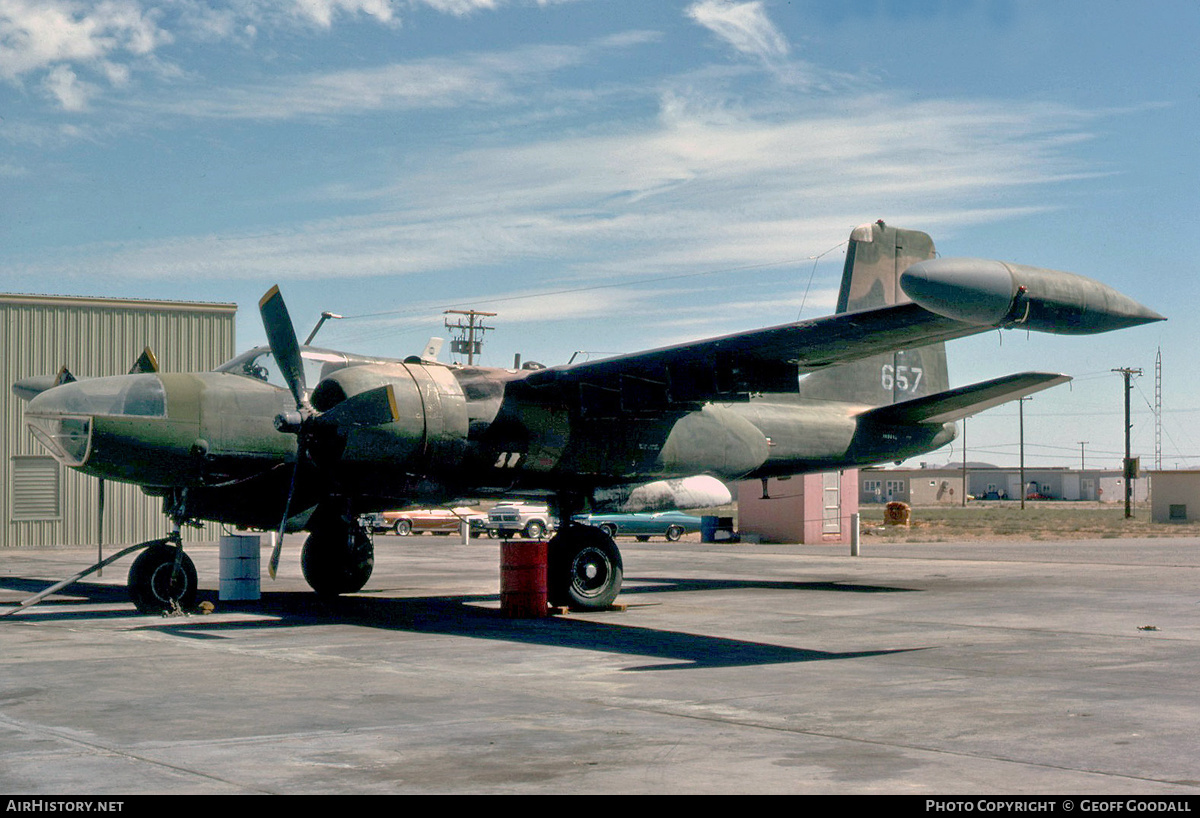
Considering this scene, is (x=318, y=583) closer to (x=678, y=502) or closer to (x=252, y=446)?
(x=252, y=446)

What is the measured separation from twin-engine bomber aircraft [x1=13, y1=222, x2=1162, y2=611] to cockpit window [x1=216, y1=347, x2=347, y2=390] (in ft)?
0.10

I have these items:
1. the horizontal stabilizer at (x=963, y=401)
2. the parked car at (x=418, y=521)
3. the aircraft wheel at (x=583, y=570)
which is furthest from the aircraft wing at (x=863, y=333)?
the parked car at (x=418, y=521)

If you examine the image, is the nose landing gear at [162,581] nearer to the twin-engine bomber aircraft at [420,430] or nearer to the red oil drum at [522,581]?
the twin-engine bomber aircraft at [420,430]

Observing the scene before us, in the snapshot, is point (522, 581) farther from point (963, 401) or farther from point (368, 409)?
point (963, 401)

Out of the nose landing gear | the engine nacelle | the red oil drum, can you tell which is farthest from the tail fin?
the nose landing gear

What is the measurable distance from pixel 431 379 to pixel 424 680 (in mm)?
5826

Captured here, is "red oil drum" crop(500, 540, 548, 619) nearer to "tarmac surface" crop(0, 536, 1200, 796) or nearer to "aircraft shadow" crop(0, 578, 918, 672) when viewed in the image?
"aircraft shadow" crop(0, 578, 918, 672)

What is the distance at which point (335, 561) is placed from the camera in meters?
20.6

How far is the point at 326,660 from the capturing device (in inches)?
505

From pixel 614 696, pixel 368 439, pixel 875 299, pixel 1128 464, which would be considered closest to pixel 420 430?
pixel 368 439

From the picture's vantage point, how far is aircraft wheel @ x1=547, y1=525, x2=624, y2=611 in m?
18.0

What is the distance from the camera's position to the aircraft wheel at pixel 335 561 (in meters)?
20.6

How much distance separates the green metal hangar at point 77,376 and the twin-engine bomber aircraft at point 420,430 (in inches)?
822
